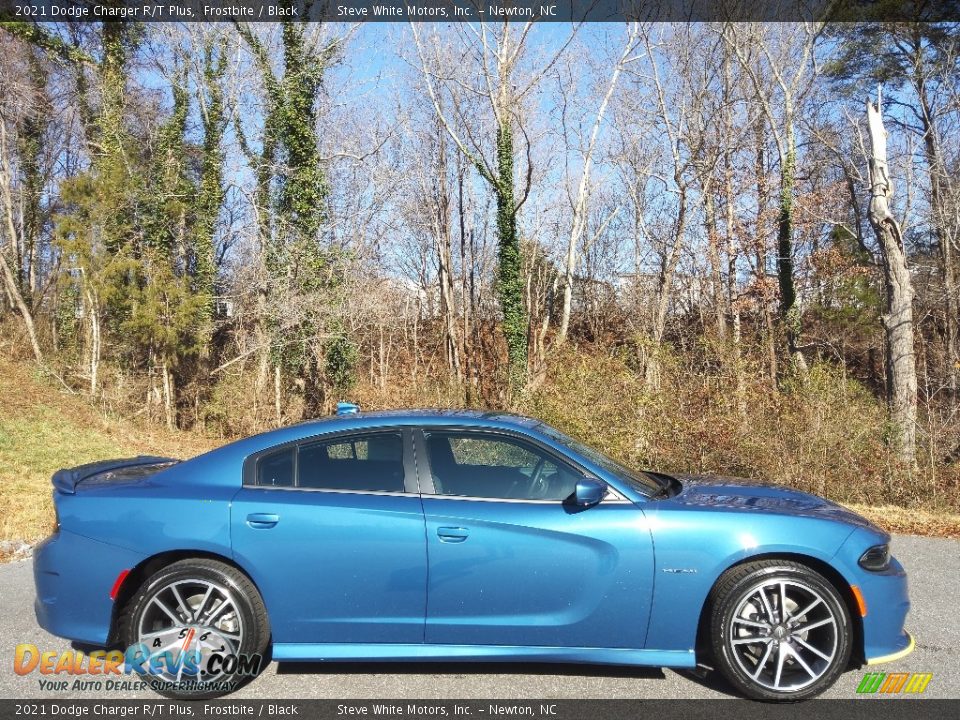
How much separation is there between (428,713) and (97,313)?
69.0 feet

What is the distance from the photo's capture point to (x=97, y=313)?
21.4 m

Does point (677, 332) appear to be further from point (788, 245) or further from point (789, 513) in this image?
point (789, 513)

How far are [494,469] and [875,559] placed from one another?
209 centimetres

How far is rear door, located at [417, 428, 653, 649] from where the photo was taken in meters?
3.79

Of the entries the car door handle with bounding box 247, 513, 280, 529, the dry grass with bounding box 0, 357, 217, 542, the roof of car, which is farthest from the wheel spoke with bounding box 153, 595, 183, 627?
the dry grass with bounding box 0, 357, 217, 542

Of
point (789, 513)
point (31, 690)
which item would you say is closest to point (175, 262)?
point (31, 690)

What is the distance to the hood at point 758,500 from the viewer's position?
4020 mm

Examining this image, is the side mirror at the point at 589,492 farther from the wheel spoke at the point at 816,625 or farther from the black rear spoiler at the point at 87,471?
the black rear spoiler at the point at 87,471

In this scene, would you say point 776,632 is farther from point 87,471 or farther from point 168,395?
point 168,395

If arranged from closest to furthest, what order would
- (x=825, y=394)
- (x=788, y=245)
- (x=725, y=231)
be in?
(x=825, y=394), (x=788, y=245), (x=725, y=231)

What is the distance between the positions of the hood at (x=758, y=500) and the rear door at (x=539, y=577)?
1.76 ft

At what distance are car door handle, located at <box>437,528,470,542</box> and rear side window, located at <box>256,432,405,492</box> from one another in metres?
0.37

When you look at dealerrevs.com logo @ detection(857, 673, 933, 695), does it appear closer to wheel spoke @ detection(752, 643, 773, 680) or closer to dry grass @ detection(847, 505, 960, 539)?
wheel spoke @ detection(752, 643, 773, 680)

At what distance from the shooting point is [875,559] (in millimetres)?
3904
